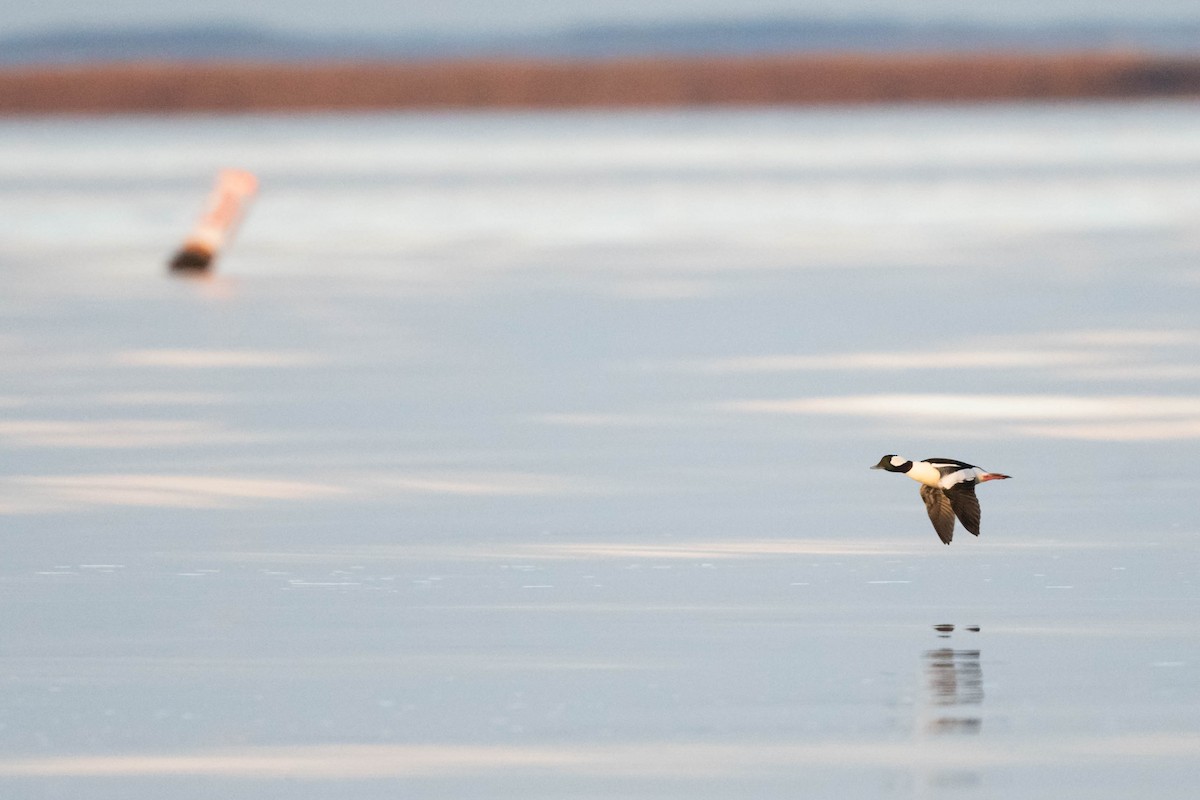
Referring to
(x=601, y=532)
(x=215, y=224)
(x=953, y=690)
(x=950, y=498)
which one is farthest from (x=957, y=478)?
(x=215, y=224)

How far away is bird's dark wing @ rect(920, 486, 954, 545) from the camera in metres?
6.76

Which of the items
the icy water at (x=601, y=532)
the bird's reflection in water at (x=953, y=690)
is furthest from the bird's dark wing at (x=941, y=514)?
the bird's reflection in water at (x=953, y=690)

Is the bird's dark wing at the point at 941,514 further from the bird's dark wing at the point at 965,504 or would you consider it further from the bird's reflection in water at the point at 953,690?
the bird's reflection in water at the point at 953,690

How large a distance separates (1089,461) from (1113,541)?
147 cm

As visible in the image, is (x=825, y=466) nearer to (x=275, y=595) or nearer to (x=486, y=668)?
(x=275, y=595)

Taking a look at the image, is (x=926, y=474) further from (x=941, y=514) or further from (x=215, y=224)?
(x=215, y=224)

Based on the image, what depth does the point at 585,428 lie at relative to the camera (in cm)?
957

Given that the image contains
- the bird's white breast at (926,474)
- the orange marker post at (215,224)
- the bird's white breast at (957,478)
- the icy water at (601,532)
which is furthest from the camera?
the orange marker post at (215,224)

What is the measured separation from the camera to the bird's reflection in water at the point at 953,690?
5.15 m

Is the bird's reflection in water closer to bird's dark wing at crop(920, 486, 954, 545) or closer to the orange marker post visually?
bird's dark wing at crop(920, 486, 954, 545)

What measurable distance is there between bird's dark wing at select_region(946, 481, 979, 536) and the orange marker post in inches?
481

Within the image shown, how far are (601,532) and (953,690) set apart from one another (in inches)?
80.4

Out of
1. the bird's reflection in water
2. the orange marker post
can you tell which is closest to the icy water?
the bird's reflection in water

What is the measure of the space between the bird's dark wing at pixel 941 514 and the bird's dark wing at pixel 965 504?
1 cm
